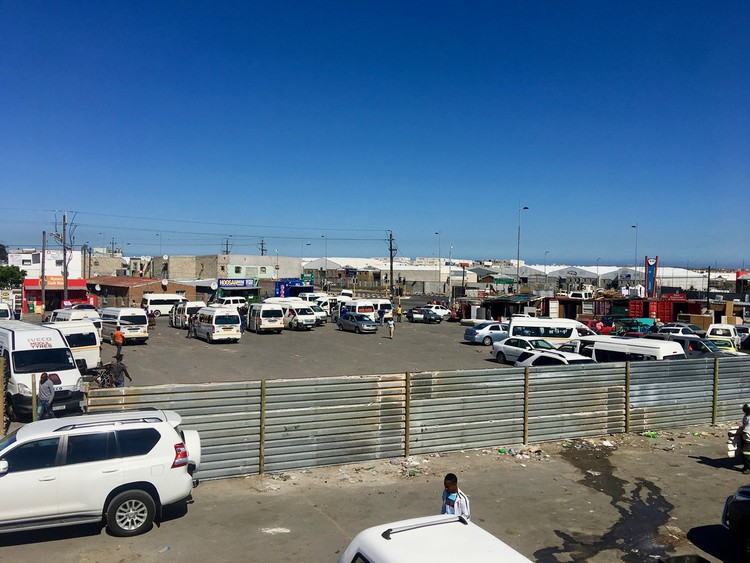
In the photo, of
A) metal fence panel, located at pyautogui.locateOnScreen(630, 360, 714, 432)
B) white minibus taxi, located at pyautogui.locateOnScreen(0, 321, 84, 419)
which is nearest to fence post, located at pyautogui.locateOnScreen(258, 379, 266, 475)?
white minibus taxi, located at pyautogui.locateOnScreen(0, 321, 84, 419)

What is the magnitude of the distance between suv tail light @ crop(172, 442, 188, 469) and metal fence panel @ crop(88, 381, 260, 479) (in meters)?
1.57

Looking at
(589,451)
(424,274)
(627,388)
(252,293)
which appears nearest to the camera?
(589,451)

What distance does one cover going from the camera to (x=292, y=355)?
2852 centimetres

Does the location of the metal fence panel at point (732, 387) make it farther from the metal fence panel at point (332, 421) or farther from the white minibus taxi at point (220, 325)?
the white minibus taxi at point (220, 325)

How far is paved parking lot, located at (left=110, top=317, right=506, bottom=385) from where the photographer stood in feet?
75.0

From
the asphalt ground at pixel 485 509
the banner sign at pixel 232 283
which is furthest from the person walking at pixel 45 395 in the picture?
the banner sign at pixel 232 283

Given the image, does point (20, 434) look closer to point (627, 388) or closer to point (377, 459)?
point (377, 459)

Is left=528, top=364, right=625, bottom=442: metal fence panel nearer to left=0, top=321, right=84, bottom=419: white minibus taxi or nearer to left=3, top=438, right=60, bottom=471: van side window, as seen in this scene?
left=3, top=438, right=60, bottom=471: van side window

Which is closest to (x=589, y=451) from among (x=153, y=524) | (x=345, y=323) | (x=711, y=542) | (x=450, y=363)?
(x=711, y=542)

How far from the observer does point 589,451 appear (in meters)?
12.4

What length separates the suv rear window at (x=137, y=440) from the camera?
8047 mm

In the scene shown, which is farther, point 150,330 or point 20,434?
point 150,330

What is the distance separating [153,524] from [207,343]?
84.9 feet

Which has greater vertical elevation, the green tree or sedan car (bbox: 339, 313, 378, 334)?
the green tree
